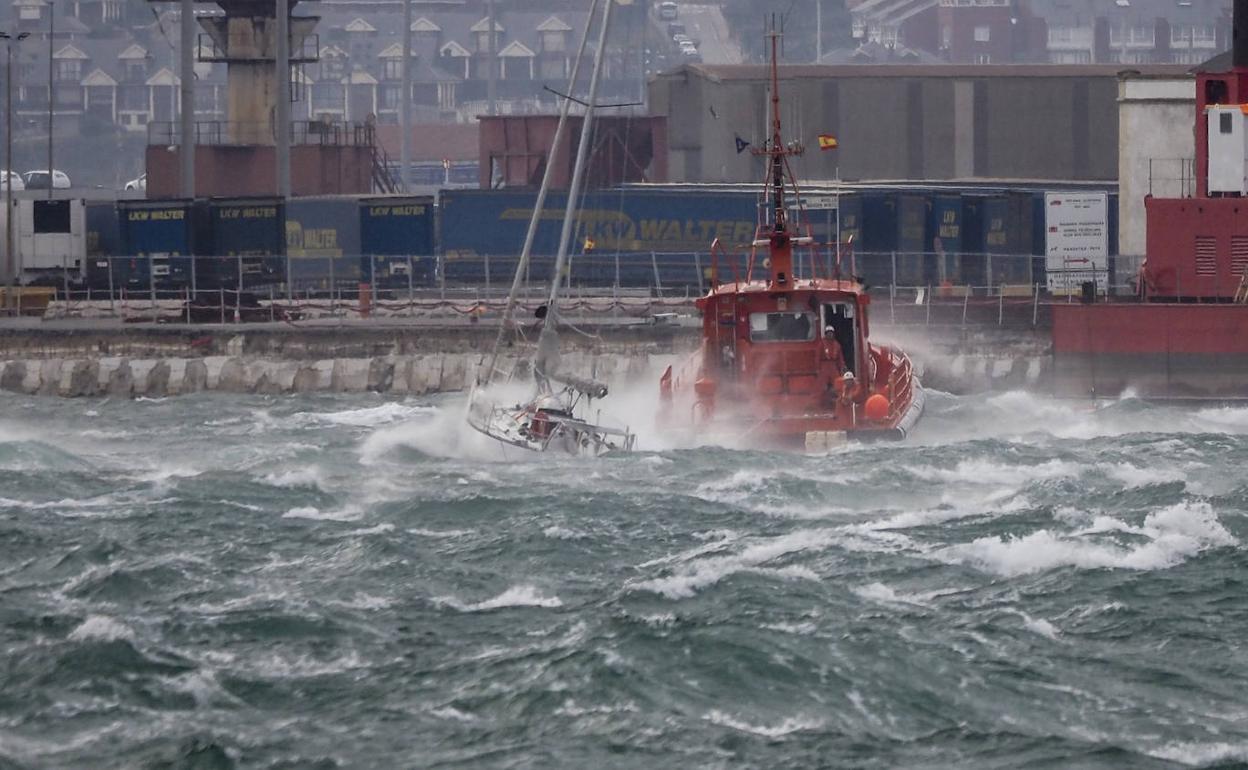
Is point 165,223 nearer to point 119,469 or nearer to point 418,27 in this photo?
point 119,469

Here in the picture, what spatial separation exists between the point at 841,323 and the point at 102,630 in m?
16.4

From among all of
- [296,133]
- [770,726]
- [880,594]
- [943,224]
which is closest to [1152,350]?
[943,224]

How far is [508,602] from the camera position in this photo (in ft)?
76.3

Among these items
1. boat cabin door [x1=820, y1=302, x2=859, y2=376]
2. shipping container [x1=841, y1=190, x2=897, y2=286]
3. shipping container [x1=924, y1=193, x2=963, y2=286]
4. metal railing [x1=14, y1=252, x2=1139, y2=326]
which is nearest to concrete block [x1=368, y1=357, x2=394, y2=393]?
metal railing [x1=14, y1=252, x2=1139, y2=326]

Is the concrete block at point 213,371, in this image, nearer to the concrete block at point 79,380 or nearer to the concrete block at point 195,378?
the concrete block at point 195,378

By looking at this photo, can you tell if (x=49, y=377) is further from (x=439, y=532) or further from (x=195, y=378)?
(x=439, y=532)

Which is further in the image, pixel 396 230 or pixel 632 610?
pixel 396 230

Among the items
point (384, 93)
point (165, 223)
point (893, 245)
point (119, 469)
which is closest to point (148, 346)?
point (165, 223)

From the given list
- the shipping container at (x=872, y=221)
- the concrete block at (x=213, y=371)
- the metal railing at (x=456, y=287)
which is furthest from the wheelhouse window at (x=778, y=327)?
the shipping container at (x=872, y=221)

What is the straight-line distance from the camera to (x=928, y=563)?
24828 millimetres

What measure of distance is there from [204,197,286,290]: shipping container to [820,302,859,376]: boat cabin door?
26.8 meters

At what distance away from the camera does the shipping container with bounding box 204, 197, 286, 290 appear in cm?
5869

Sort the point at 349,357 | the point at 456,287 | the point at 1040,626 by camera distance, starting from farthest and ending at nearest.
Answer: the point at 456,287
the point at 349,357
the point at 1040,626

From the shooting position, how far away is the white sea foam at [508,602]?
23047mm
